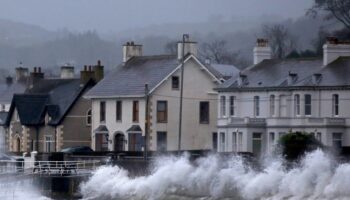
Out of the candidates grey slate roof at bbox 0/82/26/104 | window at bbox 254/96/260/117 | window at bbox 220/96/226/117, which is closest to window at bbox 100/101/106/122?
window at bbox 220/96/226/117

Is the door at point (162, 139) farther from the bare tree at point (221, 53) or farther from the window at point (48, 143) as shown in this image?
the bare tree at point (221, 53)

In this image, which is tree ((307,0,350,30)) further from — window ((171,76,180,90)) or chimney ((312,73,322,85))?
chimney ((312,73,322,85))

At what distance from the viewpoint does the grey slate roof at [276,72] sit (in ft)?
284

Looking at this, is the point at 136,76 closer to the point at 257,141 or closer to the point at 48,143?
the point at 48,143

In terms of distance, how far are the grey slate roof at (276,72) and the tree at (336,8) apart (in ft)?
132

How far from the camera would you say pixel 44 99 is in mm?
102688

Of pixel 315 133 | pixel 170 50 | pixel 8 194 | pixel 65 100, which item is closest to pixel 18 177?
pixel 8 194

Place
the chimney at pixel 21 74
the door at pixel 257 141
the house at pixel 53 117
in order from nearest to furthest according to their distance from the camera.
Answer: the door at pixel 257 141 < the house at pixel 53 117 < the chimney at pixel 21 74

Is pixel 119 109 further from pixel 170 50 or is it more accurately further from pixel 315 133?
pixel 170 50

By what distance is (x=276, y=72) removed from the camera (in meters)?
88.8

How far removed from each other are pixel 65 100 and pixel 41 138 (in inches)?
118

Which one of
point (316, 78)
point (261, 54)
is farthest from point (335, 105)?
point (261, 54)

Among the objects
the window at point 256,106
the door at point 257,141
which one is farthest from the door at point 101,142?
the door at point 257,141

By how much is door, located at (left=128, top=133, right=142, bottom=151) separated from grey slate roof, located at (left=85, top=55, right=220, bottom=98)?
243 centimetres
